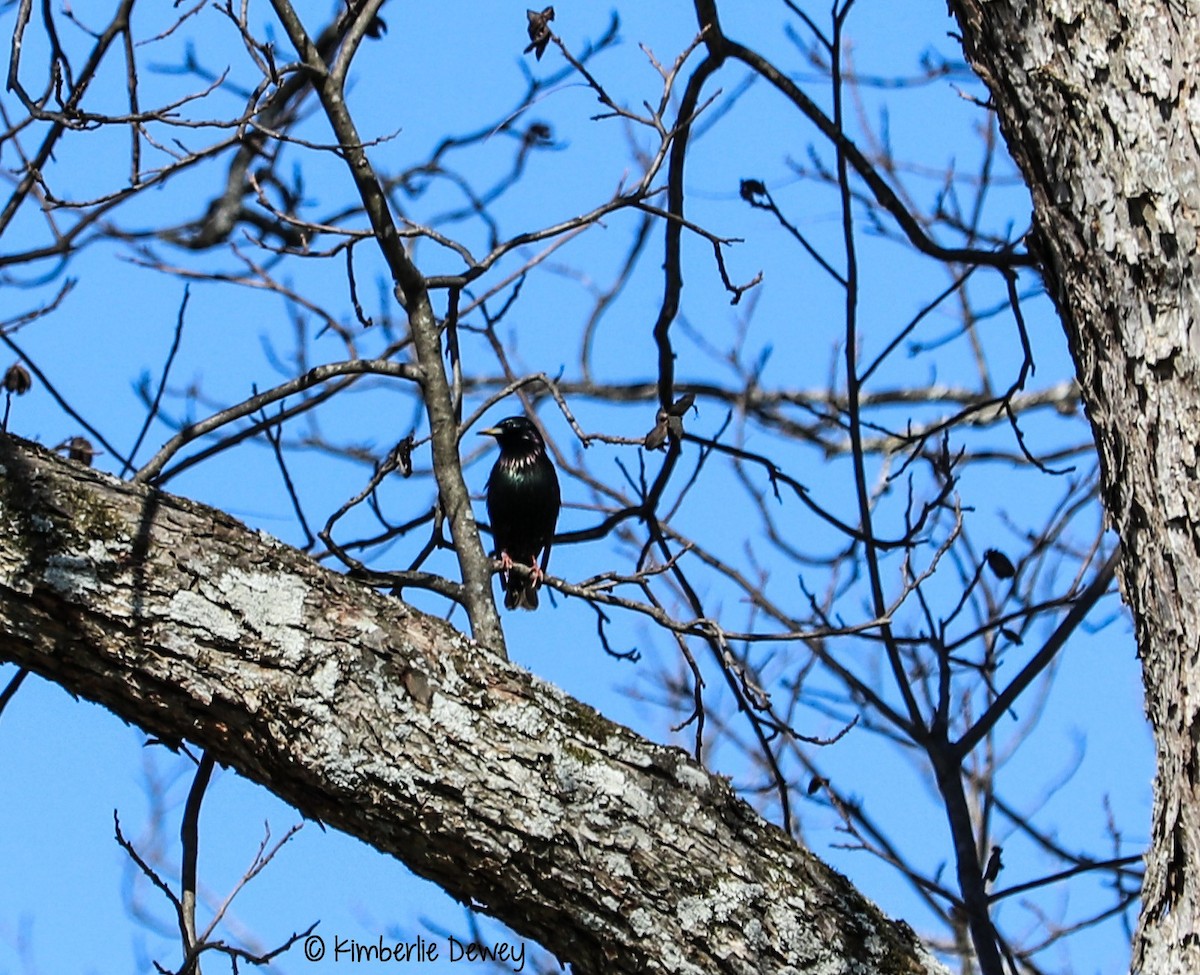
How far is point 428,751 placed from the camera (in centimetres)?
198

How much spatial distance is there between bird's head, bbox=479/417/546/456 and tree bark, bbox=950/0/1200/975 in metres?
3.69

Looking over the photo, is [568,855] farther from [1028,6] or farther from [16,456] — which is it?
[1028,6]

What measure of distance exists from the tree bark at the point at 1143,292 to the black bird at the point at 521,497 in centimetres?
366

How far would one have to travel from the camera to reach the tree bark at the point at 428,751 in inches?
76.8

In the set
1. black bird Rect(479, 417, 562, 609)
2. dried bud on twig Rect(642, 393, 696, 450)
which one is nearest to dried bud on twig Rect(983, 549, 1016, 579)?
dried bud on twig Rect(642, 393, 696, 450)

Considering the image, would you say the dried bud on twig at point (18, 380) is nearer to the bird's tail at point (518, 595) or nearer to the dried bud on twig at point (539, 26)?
the dried bud on twig at point (539, 26)

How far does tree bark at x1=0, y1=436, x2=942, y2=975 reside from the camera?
1.95 meters

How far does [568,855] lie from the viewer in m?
1.95

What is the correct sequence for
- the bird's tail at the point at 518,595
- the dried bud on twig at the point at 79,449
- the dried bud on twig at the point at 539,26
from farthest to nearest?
1. the bird's tail at the point at 518,595
2. the dried bud on twig at the point at 539,26
3. the dried bud on twig at the point at 79,449

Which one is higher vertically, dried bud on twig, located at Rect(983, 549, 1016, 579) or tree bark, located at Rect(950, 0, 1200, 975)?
dried bud on twig, located at Rect(983, 549, 1016, 579)

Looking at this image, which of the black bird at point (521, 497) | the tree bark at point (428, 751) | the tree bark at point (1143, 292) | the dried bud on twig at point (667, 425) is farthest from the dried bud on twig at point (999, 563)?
the black bird at point (521, 497)

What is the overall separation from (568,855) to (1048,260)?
4.00ft

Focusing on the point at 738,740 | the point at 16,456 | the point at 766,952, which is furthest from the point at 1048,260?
the point at 738,740

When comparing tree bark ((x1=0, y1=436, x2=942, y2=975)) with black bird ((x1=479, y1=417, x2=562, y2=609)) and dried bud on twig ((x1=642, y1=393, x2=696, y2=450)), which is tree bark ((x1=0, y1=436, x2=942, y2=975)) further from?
black bird ((x1=479, y1=417, x2=562, y2=609))
